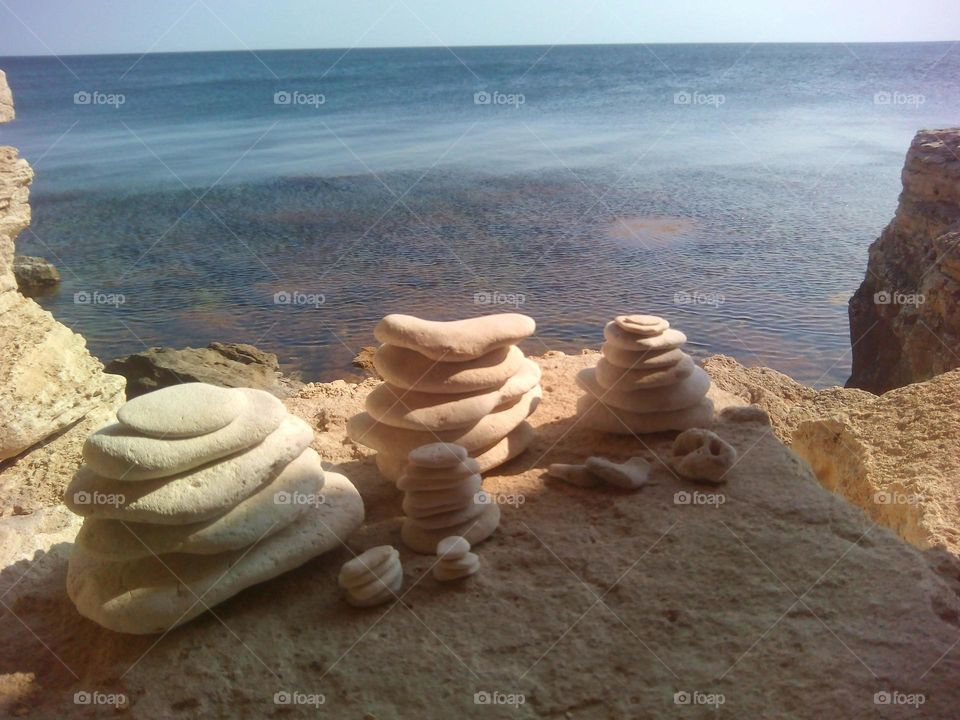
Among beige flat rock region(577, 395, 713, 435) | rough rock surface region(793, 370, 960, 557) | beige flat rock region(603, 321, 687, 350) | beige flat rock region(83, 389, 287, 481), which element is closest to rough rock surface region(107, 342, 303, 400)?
beige flat rock region(577, 395, 713, 435)

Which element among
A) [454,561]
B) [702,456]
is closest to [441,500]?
[454,561]

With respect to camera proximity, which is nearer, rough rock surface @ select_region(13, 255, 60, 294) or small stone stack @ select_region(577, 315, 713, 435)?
small stone stack @ select_region(577, 315, 713, 435)

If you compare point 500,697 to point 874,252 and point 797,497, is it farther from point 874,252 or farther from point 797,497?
point 874,252

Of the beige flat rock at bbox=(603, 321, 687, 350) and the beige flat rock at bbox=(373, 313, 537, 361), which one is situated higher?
the beige flat rock at bbox=(373, 313, 537, 361)

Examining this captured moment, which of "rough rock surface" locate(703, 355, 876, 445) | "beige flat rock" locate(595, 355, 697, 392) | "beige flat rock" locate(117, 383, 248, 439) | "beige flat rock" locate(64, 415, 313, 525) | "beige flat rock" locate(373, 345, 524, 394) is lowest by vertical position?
"rough rock surface" locate(703, 355, 876, 445)

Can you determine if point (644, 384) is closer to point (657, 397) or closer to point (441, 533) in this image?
point (657, 397)

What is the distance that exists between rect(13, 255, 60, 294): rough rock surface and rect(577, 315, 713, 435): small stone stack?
9357 millimetres

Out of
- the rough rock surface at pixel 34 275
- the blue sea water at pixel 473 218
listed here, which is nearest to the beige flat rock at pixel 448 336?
the blue sea water at pixel 473 218

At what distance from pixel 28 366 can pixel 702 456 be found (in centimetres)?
424

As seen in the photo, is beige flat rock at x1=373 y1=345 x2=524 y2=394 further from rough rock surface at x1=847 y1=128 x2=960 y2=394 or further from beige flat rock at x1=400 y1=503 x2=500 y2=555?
rough rock surface at x1=847 y1=128 x2=960 y2=394

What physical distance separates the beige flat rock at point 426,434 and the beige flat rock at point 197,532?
0.90 metres

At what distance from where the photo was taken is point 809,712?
278cm

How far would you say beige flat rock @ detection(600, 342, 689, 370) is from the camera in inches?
189

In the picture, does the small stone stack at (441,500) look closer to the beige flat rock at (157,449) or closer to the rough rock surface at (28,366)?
the beige flat rock at (157,449)
